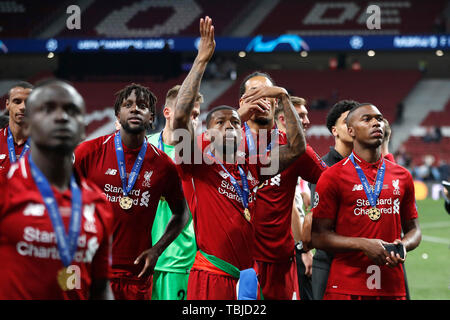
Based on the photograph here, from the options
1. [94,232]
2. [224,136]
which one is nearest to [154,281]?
[224,136]

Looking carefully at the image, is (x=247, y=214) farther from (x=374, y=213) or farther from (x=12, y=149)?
(x=12, y=149)

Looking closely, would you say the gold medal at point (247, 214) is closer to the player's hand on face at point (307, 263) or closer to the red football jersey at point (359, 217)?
the red football jersey at point (359, 217)

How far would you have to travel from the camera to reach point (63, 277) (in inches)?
110

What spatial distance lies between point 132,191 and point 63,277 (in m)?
1.74

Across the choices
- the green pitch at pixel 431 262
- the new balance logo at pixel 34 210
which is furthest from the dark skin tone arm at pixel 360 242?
the green pitch at pixel 431 262

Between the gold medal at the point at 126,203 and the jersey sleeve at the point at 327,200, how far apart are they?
1.44 m

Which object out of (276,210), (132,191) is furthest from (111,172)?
(276,210)

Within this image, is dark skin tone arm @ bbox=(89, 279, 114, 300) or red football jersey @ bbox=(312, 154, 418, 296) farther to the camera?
red football jersey @ bbox=(312, 154, 418, 296)

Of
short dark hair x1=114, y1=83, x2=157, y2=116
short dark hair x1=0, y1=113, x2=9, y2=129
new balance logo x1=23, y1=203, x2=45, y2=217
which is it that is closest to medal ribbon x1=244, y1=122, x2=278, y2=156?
short dark hair x1=114, y1=83, x2=157, y2=116

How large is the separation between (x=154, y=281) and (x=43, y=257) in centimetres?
286

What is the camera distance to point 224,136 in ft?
14.9

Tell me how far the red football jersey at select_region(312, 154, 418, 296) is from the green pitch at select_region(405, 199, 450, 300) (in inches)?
182

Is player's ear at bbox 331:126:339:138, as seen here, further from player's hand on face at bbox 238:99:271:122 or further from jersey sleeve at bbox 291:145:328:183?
player's hand on face at bbox 238:99:271:122

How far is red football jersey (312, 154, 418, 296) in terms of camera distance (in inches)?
180
